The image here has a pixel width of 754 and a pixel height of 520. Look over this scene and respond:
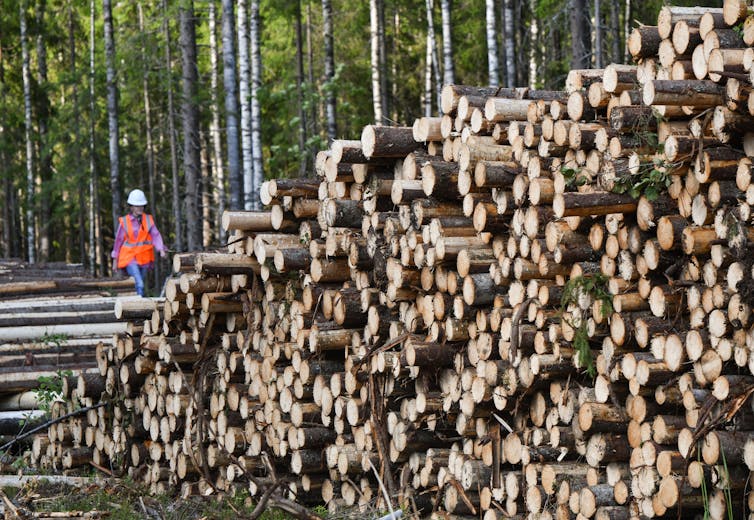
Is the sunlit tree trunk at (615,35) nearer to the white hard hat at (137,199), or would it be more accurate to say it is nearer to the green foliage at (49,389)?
the white hard hat at (137,199)

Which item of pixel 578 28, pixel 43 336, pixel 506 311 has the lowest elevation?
pixel 43 336

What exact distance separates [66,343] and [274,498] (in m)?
6.11

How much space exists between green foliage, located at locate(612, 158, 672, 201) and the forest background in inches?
317

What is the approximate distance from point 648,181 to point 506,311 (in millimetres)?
1267

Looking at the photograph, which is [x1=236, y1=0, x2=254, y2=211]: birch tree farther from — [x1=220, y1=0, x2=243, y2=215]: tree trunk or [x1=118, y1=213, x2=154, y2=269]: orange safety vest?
[x1=118, y1=213, x2=154, y2=269]: orange safety vest

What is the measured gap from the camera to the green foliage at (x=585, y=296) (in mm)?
6094

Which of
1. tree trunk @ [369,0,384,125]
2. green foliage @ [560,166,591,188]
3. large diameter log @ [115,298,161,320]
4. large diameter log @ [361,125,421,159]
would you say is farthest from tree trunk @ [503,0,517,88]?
green foliage @ [560,166,591,188]

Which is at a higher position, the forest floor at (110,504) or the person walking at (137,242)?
the person walking at (137,242)

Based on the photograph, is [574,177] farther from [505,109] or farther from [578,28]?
[578,28]

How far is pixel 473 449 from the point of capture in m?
6.99

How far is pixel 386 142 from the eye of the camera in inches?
296

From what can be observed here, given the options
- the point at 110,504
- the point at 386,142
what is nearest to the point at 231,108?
the point at 110,504

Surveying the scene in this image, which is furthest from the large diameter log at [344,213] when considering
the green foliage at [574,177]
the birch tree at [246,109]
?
the birch tree at [246,109]

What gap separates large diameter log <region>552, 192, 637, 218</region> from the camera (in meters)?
5.92
